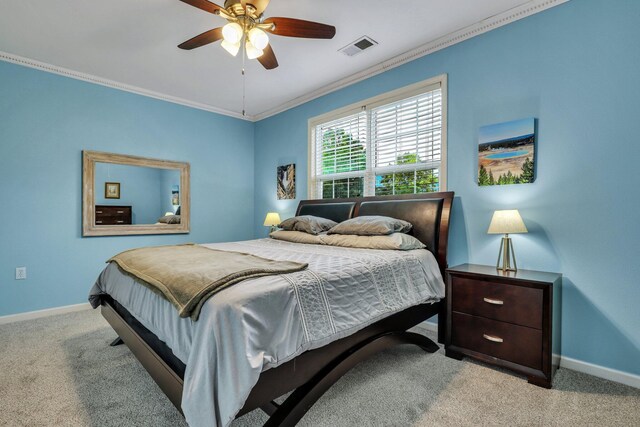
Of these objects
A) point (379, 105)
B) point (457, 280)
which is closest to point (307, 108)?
point (379, 105)

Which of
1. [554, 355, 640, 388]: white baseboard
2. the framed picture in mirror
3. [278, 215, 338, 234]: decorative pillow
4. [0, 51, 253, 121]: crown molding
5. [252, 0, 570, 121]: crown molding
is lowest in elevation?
[554, 355, 640, 388]: white baseboard

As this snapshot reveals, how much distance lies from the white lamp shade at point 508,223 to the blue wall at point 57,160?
13.0 ft

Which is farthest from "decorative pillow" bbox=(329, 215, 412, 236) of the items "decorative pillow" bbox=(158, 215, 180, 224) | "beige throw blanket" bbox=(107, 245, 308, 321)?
"decorative pillow" bbox=(158, 215, 180, 224)

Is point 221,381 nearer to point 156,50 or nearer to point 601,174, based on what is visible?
point 601,174

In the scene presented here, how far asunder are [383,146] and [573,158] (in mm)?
1722

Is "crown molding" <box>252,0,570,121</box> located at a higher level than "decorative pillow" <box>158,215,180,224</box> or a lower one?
higher

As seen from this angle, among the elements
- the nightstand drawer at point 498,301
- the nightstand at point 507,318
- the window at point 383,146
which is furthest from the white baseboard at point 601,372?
the window at point 383,146

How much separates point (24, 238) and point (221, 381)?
11.5ft

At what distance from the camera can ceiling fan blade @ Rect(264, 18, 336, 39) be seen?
208 centimetres

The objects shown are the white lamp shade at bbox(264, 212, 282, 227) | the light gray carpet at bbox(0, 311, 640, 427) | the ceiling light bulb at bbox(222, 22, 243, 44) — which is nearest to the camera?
the light gray carpet at bbox(0, 311, 640, 427)

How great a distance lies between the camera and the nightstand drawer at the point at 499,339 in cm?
198

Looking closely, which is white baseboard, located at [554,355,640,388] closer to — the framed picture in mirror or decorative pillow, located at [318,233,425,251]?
decorative pillow, located at [318,233,425,251]

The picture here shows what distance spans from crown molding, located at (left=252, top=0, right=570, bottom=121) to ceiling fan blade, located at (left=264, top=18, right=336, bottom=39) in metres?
1.30

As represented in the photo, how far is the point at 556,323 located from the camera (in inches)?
83.6
